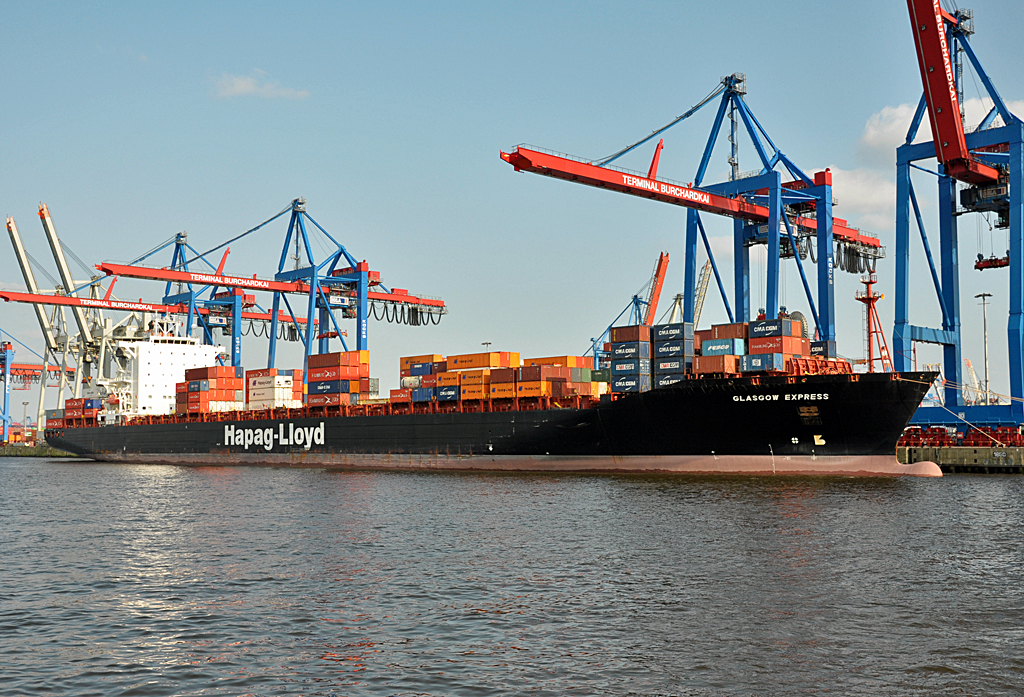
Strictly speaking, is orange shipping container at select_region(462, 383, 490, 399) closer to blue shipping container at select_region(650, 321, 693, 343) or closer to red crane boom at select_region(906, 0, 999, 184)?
blue shipping container at select_region(650, 321, 693, 343)

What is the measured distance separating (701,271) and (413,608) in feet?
238

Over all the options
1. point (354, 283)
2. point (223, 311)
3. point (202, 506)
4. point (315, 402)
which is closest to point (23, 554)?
point (202, 506)

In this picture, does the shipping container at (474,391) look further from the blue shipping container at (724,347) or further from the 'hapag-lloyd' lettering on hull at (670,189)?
the 'hapag-lloyd' lettering on hull at (670,189)

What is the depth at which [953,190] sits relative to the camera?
154ft

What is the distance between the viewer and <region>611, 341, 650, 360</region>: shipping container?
38125mm

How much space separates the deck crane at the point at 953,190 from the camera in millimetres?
41344

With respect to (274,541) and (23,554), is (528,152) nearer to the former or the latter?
(274,541)

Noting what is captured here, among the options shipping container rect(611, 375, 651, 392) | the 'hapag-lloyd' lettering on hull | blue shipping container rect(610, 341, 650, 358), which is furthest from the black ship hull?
the 'hapag-lloyd' lettering on hull

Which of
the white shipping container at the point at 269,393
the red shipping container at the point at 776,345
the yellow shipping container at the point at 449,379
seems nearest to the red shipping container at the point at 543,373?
the yellow shipping container at the point at 449,379

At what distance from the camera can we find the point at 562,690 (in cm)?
965

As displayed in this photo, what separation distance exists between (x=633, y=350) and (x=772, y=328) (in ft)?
19.8

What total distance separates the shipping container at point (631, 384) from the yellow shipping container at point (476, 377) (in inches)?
298

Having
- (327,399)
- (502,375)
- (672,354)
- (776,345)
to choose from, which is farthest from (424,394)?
(776,345)

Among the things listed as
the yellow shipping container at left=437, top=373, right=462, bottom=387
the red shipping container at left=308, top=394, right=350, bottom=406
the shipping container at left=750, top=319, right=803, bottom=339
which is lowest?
the red shipping container at left=308, top=394, right=350, bottom=406
